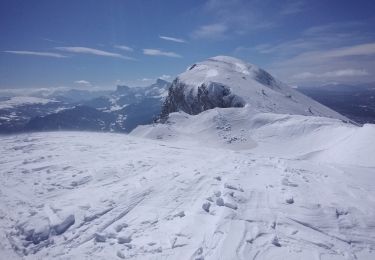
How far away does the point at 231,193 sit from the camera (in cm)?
912

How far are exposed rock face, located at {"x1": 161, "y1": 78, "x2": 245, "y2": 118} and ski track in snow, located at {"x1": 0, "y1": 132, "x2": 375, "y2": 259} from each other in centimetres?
2206

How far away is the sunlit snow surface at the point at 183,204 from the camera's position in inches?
263

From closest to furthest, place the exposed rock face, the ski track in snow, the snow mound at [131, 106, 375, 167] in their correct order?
1. the ski track in snow
2. the snow mound at [131, 106, 375, 167]
3. the exposed rock face

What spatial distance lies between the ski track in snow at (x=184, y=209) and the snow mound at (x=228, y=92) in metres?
19.2

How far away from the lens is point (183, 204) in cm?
860

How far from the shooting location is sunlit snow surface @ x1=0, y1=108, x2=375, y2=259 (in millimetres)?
6684

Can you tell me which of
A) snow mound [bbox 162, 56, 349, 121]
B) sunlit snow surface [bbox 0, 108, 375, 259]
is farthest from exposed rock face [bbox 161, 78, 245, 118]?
sunlit snow surface [bbox 0, 108, 375, 259]

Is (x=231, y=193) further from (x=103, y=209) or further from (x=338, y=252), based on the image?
(x=103, y=209)

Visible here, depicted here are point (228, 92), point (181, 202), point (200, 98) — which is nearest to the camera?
point (181, 202)

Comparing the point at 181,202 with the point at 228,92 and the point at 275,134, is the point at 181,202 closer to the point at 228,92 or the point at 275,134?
the point at 275,134

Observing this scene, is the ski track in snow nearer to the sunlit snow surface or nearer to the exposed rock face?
the sunlit snow surface

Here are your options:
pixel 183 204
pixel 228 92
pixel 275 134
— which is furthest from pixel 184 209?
pixel 228 92

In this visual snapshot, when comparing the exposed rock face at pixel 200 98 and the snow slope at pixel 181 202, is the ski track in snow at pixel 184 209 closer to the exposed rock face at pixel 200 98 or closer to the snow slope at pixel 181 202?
the snow slope at pixel 181 202

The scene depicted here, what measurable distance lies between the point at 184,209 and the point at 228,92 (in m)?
29.2
